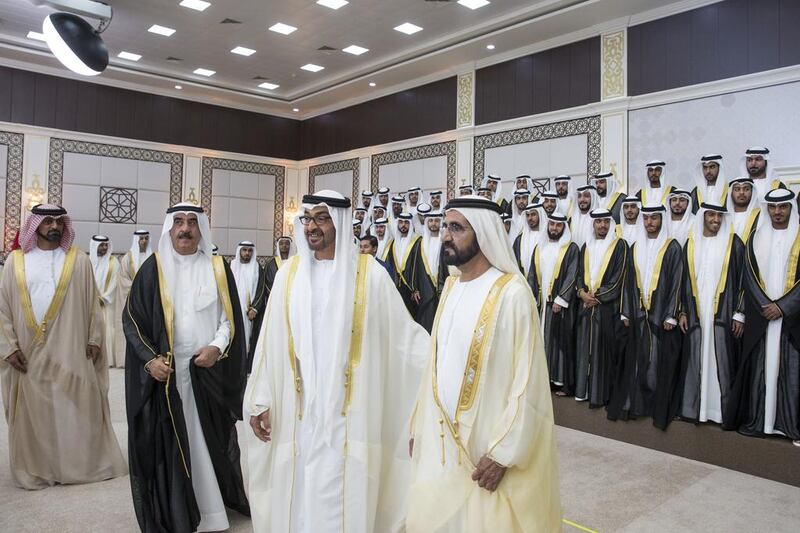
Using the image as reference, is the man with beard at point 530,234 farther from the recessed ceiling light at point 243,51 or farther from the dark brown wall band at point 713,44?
the recessed ceiling light at point 243,51

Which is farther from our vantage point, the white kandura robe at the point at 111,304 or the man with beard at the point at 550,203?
the white kandura robe at the point at 111,304

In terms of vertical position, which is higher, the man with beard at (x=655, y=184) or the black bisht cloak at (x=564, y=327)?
the man with beard at (x=655, y=184)

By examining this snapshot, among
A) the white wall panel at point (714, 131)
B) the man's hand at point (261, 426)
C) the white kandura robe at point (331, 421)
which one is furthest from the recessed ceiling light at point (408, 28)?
the man's hand at point (261, 426)

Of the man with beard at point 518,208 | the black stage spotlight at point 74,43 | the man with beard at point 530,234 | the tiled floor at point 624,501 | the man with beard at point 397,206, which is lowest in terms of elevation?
the tiled floor at point 624,501

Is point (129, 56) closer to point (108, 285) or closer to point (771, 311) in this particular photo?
point (108, 285)

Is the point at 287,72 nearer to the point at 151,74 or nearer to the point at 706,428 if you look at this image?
the point at 151,74

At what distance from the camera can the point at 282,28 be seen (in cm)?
992

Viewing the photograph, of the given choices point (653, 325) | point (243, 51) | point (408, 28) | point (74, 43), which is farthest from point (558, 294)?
point (243, 51)

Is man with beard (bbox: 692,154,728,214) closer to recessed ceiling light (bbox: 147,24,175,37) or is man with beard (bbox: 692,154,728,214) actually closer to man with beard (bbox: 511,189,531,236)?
man with beard (bbox: 511,189,531,236)

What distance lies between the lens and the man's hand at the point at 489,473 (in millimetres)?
1962

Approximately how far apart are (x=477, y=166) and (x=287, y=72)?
4.45m

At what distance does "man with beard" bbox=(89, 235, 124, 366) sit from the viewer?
332 inches

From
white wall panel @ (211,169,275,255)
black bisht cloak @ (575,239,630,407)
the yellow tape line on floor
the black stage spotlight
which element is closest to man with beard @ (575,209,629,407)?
black bisht cloak @ (575,239,630,407)

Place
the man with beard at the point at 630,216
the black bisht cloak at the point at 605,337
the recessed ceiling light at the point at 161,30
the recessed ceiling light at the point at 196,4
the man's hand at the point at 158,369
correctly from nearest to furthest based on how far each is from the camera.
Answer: the man's hand at the point at 158,369
the black bisht cloak at the point at 605,337
the man with beard at the point at 630,216
the recessed ceiling light at the point at 196,4
the recessed ceiling light at the point at 161,30
